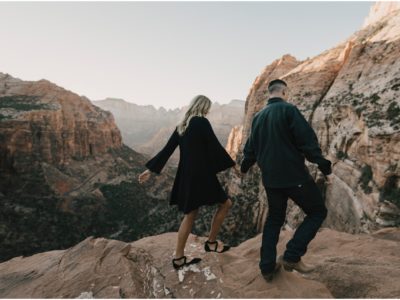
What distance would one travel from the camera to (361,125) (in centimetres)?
1158

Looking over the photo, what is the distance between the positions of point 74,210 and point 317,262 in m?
37.3

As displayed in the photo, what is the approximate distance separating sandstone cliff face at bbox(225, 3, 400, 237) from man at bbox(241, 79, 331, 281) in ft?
22.1

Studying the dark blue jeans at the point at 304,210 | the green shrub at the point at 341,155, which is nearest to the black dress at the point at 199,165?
the dark blue jeans at the point at 304,210

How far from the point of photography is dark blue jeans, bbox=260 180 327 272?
321 centimetres

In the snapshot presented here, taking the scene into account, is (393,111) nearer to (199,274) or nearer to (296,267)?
(296,267)

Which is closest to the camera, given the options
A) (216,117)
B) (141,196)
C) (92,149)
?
(141,196)

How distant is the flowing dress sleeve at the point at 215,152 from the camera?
3838mm

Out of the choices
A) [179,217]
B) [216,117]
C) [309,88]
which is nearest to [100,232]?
[179,217]

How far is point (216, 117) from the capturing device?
623 ft

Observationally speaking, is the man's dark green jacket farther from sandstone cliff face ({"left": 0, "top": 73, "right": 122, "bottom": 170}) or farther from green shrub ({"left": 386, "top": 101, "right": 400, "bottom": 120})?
sandstone cliff face ({"left": 0, "top": 73, "right": 122, "bottom": 170})

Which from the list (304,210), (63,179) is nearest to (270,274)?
(304,210)

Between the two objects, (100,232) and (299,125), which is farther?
(100,232)

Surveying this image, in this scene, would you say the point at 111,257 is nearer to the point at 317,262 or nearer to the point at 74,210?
the point at 317,262

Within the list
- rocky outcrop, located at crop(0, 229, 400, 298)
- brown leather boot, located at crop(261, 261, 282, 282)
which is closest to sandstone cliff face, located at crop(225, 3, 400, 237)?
rocky outcrop, located at crop(0, 229, 400, 298)
